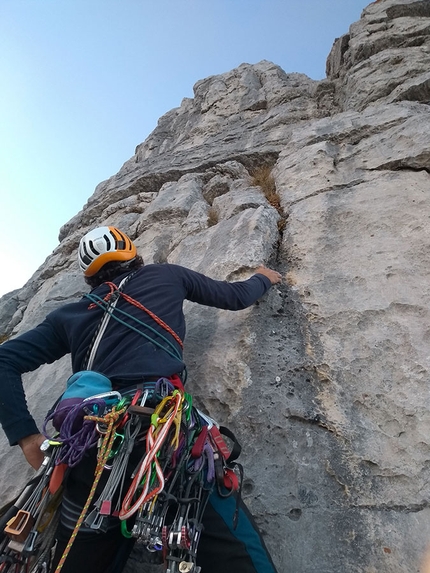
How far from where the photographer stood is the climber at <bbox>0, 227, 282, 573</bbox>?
202cm

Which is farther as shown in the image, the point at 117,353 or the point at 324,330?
the point at 324,330

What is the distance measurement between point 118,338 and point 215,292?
95 cm

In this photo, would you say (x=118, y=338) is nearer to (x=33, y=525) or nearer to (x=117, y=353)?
(x=117, y=353)

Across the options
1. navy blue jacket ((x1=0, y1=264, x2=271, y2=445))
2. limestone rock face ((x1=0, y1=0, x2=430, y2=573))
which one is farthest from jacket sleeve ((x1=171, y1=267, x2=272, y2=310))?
limestone rock face ((x1=0, y1=0, x2=430, y2=573))

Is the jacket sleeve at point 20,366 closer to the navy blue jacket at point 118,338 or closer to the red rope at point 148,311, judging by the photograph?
the navy blue jacket at point 118,338

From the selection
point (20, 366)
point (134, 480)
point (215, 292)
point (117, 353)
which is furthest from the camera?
point (215, 292)

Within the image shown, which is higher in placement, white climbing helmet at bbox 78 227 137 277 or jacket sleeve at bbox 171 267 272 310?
white climbing helmet at bbox 78 227 137 277

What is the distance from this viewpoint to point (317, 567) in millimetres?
Result: 2229

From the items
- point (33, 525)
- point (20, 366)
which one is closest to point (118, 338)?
point (20, 366)

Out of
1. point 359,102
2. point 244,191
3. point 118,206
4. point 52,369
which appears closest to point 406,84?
point 359,102

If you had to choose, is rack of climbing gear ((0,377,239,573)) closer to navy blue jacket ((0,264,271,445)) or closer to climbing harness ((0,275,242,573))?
climbing harness ((0,275,242,573))

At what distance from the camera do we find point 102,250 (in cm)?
321

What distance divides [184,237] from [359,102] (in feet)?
15.9

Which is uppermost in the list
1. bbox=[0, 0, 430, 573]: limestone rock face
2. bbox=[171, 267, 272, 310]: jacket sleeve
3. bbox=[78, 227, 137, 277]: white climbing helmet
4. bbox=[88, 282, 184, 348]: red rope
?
bbox=[78, 227, 137, 277]: white climbing helmet
